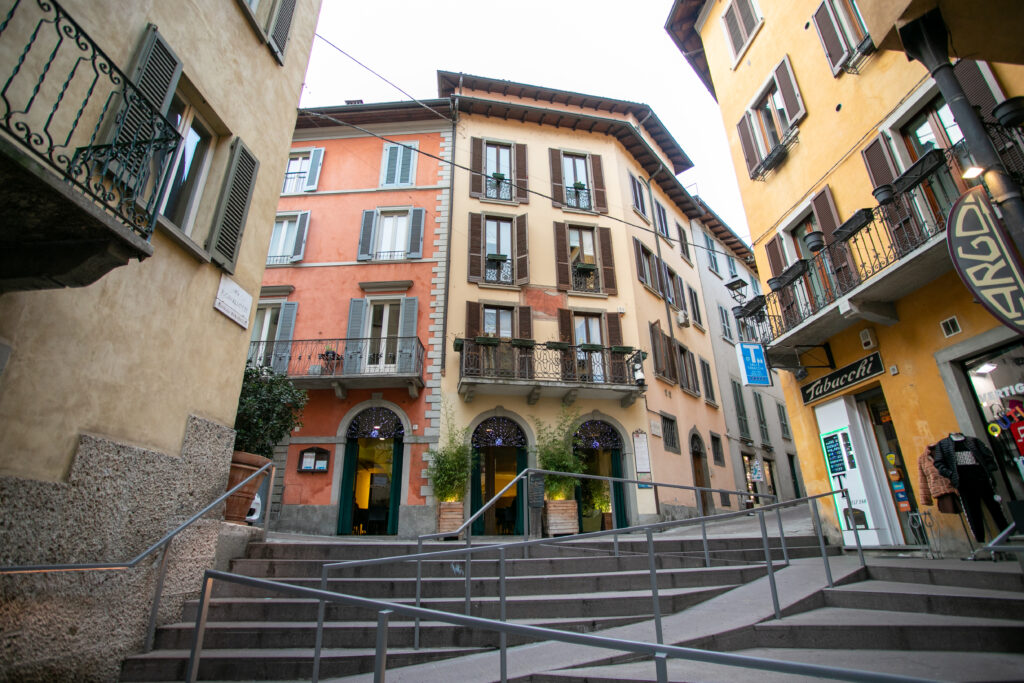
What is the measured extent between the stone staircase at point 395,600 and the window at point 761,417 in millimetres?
16105

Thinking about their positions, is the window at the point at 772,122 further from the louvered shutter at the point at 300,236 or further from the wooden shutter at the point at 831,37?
the louvered shutter at the point at 300,236

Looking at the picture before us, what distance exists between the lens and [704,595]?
5383 millimetres

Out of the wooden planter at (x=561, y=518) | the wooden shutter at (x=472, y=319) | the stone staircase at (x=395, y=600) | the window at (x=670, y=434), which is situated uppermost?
the wooden shutter at (x=472, y=319)

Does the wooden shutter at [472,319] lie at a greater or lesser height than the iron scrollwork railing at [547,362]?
greater

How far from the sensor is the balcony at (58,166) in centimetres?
306

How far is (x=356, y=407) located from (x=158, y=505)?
922 cm

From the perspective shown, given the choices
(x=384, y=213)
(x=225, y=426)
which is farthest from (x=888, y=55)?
(x=384, y=213)

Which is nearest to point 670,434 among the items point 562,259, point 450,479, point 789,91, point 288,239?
point 562,259

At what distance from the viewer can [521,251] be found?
15797mm

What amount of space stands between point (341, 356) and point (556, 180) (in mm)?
9022

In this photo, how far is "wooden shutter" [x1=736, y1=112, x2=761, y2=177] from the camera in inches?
439

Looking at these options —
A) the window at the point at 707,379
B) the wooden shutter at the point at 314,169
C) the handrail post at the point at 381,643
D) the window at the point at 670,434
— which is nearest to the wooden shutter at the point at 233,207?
the handrail post at the point at 381,643

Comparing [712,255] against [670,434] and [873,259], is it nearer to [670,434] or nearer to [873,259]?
[670,434]

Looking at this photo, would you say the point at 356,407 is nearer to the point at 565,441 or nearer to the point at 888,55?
the point at 565,441
